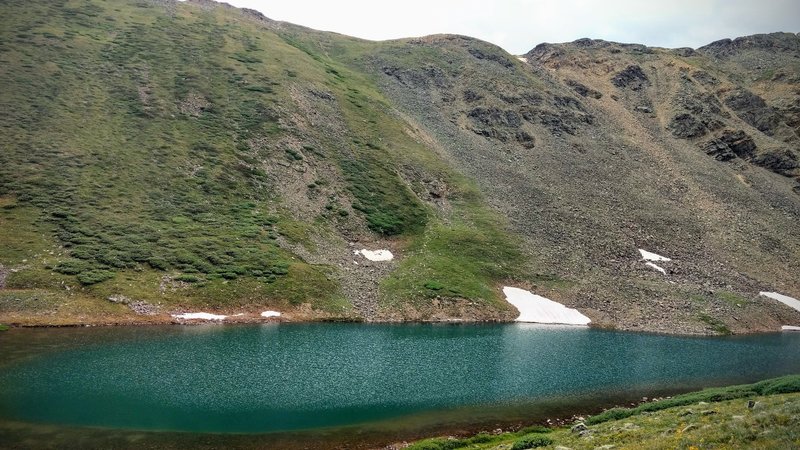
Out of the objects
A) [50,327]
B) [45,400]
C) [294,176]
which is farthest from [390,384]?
[294,176]

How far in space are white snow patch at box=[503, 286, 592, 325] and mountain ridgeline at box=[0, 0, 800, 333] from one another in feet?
6.95

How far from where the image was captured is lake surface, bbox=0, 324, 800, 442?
30.9 m

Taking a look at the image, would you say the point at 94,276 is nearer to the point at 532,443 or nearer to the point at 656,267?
the point at 532,443

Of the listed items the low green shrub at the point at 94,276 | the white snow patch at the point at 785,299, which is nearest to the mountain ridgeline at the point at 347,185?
the low green shrub at the point at 94,276

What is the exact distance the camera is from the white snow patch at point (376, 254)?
241 feet

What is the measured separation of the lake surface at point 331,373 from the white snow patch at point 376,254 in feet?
52.7

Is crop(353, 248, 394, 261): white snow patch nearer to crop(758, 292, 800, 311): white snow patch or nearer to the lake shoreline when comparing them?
the lake shoreline

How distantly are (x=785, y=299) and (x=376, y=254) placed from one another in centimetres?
6547

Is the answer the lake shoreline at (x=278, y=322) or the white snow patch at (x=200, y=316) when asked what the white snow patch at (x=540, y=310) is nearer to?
the lake shoreline at (x=278, y=322)

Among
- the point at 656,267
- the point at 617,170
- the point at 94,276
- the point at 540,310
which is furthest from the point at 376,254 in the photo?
the point at 617,170

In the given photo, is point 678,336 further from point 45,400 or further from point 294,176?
point 45,400

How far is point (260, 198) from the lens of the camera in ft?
253

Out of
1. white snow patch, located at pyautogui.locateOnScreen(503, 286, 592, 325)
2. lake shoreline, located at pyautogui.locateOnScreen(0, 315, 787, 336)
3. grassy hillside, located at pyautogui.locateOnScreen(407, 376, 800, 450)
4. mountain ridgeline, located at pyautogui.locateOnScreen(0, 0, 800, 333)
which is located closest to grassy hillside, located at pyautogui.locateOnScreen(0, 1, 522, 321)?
Answer: mountain ridgeline, located at pyautogui.locateOnScreen(0, 0, 800, 333)

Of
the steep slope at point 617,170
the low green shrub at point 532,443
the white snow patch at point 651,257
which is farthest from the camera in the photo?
the white snow patch at point 651,257
